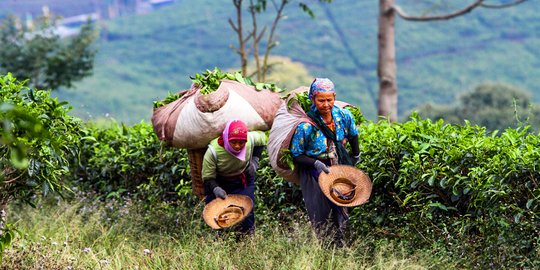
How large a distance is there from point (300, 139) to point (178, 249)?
1.28 meters

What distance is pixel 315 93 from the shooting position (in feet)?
21.8

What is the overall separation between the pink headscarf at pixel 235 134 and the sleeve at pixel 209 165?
6.4 inches

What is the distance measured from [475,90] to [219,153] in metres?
28.6

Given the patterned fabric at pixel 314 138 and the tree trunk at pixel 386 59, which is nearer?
the patterned fabric at pixel 314 138

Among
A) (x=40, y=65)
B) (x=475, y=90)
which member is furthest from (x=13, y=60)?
(x=475, y=90)

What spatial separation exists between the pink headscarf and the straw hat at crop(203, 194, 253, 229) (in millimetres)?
339

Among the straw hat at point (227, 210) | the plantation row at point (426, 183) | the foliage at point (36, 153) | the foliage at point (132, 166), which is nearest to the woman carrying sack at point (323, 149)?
the plantation row at point (426, 183)

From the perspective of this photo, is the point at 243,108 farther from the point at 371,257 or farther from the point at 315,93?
the point at 371,257

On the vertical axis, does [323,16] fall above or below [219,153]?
below

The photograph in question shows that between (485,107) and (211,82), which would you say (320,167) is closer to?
(211,82)

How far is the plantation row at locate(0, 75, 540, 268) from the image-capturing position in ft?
20.6

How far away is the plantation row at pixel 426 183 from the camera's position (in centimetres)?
627

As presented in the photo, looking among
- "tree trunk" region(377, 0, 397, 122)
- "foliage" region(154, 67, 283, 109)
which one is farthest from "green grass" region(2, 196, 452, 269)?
"tree trunk" region(377, 0, 397, 122)

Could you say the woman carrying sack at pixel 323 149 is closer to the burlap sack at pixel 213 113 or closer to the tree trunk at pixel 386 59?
the burlap sack at pixel 213 113
